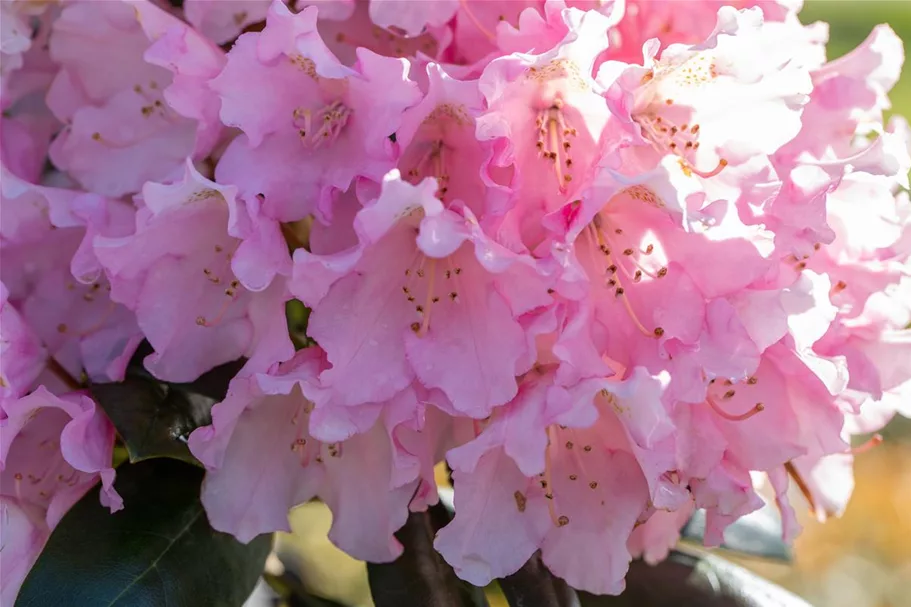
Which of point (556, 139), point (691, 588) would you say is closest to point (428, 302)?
point (556, 139)

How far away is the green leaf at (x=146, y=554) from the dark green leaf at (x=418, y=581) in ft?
0.30

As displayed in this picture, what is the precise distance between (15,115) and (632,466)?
1.74 feet

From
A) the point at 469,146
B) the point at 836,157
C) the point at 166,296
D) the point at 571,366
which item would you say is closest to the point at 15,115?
the point at 166,296

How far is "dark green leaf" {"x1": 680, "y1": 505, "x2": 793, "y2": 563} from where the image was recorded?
865mm

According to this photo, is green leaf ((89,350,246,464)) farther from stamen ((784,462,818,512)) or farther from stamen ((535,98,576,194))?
stamen ((784,462,818,512))

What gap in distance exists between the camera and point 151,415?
2.05 feet

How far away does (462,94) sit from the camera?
0.53m

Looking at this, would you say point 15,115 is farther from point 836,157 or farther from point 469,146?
point 836,157

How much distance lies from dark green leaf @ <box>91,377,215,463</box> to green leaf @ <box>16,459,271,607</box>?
0.04 meters

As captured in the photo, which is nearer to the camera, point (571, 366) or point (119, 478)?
point (571, 366)

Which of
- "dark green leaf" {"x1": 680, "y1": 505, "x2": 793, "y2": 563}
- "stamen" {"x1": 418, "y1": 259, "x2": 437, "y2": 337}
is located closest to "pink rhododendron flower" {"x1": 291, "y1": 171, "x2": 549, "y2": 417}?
"stamen" {"x1": 418, "y1": 259, "x2": 437, "y2": 337}

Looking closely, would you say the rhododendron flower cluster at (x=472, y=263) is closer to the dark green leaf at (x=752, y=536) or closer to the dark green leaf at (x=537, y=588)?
the dark green leaf at (x=537, y=588)

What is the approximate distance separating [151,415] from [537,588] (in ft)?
0.92

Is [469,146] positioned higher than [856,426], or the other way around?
[469,146]
